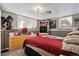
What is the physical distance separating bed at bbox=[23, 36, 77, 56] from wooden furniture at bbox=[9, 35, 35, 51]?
52 millimetres

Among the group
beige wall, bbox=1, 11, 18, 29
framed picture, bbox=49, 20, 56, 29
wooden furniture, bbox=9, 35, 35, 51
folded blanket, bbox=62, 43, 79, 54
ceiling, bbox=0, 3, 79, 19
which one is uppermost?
ceiling, bbox=0, 3, 79, 19

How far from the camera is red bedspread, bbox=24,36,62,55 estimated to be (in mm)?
1761

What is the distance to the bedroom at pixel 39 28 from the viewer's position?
1.79m

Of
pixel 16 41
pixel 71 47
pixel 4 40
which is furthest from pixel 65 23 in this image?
pixel 4 40

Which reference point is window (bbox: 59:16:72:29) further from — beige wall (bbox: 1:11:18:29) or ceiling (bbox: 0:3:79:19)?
beige wall (bbox: 1:11:18:29)

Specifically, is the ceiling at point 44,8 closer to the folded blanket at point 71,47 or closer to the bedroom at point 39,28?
the bedroom at point 39,28

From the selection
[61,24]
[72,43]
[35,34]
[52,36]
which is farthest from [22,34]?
[72,43]

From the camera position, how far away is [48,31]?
1.88 metres

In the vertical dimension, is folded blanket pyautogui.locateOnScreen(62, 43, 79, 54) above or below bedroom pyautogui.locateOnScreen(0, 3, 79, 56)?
below

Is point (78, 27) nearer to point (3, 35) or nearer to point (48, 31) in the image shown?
point (48, 31)

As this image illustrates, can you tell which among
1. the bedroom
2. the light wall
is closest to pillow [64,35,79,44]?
the bedroom

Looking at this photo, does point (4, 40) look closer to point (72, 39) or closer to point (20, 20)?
point (20, 20)

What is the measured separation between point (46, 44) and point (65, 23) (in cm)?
40

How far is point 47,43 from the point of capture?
1.81 meters
